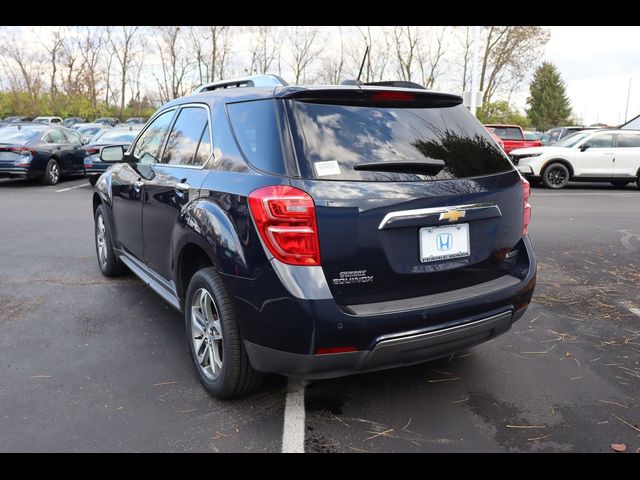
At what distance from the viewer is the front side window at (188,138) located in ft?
10.8

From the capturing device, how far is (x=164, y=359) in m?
3.55

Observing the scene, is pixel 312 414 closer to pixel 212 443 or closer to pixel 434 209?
pixel 212 443

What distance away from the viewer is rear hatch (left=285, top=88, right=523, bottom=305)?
8.05 feet

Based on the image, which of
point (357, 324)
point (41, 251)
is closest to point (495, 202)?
point (357, 324)

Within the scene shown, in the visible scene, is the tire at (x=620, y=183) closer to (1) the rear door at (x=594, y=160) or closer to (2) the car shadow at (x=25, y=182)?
(1) the rear door at (x=594, y=160)

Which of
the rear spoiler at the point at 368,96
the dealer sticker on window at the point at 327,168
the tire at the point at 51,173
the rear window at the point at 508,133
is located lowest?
the tire at the point at 51,173

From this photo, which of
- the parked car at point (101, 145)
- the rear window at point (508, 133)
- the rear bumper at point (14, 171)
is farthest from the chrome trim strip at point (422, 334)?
the rear window at point (508, 133)

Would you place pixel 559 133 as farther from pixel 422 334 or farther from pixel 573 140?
pixel 422 334

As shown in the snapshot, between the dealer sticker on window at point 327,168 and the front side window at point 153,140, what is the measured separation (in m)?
1.88

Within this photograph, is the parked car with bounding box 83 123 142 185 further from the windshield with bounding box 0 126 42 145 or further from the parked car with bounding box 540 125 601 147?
the parked car with bounding box 540 125 601 147

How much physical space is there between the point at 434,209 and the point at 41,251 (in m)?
5.62

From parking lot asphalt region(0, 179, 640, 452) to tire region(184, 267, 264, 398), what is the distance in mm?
132

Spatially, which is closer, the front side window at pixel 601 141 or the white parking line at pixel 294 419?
the white parking line at pixel 294 419

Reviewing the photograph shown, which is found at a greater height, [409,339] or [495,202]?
[495,202]
